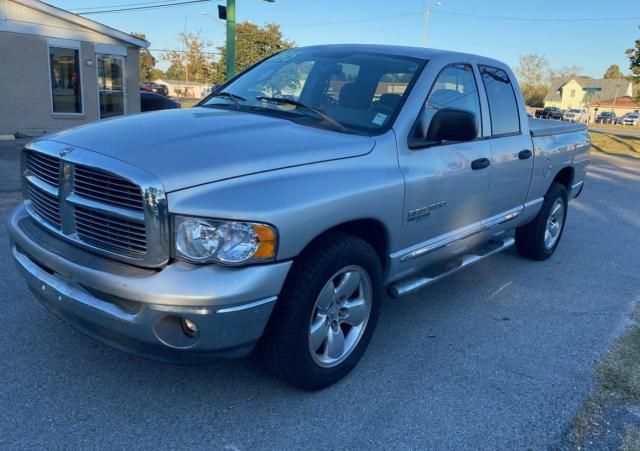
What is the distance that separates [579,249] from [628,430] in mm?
4028

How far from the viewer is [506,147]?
4.50 metres

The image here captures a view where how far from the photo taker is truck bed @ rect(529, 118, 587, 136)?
16.9 ft

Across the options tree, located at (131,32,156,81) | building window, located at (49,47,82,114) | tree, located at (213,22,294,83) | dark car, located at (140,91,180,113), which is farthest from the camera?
tree, located at (131,32,156,81)

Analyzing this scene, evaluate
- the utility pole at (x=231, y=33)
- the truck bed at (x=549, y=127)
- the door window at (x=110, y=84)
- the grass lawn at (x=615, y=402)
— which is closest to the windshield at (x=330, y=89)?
the truck bed at (x=549, y=127)

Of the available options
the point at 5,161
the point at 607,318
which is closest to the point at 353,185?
the point at 607,318

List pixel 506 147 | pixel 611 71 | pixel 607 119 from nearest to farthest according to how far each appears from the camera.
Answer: pixel 506 147 < pixel 607 119 < pixel 611 71

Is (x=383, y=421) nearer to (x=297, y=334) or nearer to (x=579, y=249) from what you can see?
(x=297, y=334)

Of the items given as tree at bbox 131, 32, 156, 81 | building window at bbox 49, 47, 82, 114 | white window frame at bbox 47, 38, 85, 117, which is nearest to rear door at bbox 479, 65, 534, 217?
white window frame at bbox 47, 38, 85, 117

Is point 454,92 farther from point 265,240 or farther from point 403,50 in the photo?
point 265,240

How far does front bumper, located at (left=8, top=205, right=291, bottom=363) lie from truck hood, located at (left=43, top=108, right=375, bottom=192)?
442 millimetres

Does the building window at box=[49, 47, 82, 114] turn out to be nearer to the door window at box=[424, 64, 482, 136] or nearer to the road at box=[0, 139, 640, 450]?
the road at box=[0, 139, 640, 450]

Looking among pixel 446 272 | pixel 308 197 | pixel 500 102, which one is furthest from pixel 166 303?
pixel 500 102

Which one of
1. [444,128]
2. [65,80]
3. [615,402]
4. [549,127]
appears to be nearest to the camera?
[615,402]

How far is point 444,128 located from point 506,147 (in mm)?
1273
